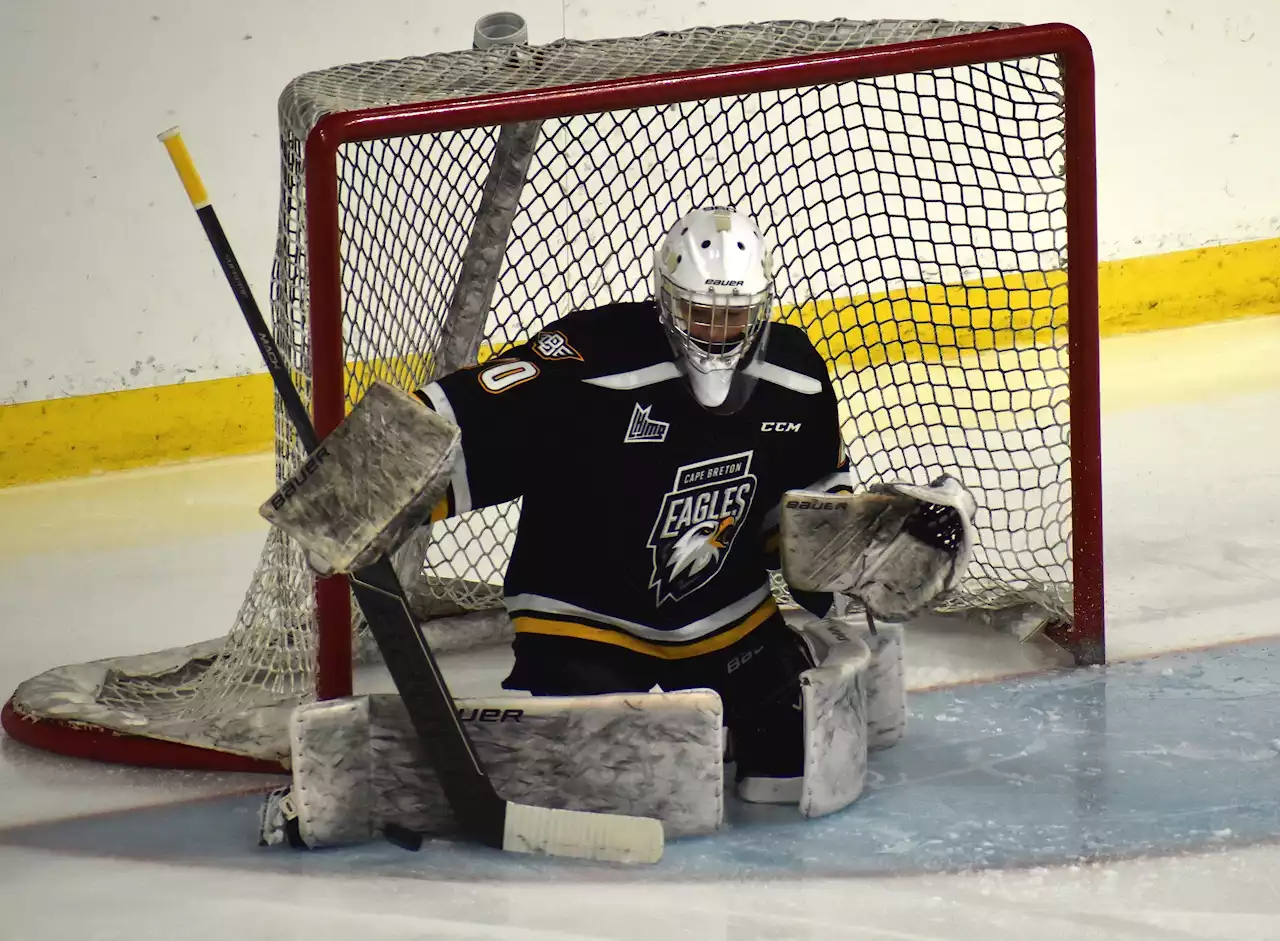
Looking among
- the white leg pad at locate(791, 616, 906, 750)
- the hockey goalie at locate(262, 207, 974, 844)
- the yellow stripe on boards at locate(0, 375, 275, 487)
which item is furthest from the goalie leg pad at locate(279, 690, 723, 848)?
the yellow stripe on boards at locate(0, 375, 275, 487)

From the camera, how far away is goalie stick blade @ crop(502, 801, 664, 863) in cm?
245

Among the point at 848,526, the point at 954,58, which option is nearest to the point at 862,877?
the point at 848,526

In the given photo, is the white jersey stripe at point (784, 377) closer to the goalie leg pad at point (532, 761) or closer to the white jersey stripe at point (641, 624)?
the white jersey stripe at point (641, 624)

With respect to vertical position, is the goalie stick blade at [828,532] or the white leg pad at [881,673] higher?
the goalie stick blade at [828,532]

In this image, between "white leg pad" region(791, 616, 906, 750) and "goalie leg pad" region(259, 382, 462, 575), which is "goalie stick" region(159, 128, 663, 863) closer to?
"goalie leg pad" region(259, 382, 462, 575)

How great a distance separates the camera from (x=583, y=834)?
2.46m

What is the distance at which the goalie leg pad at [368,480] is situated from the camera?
2.28 meters

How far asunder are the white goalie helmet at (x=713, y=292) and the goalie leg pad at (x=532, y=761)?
46 cm

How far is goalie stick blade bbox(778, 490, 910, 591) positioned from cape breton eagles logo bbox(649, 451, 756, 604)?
8 cm

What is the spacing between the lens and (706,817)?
2.51 metres

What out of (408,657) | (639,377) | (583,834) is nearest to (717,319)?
(639,377)

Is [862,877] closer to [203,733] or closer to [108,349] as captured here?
[203,733]

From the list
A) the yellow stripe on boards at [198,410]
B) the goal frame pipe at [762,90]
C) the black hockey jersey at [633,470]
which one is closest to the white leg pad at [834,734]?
the black hockey jersey at [633,470]

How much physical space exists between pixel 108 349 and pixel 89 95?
61cm
